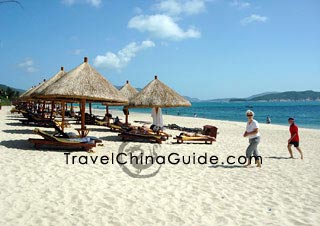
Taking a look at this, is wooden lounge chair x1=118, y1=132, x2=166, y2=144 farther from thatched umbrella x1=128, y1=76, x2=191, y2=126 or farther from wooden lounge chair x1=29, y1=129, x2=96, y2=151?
wooden lounge chair x1=29, y1=129, x2=96, y2=151

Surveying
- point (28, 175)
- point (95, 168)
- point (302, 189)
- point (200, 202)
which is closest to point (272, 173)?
point (302, 189)

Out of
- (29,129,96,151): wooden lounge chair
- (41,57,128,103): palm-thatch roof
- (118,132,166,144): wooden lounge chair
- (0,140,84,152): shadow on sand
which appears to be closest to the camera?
(29,129,96,151): wooden lounge chair

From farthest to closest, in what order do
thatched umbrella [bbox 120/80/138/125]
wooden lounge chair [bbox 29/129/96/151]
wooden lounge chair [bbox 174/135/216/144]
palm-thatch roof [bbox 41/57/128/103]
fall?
thatched umbrella [bbox 120/80/138/125] → wooden lounge chair [bbox 174/135/216/144] → palm-thatch roof [bbox 41/57/128/103] → wooden lounge chair [bbox 29/129/96/151]

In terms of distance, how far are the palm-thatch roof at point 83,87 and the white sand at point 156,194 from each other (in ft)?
7.86

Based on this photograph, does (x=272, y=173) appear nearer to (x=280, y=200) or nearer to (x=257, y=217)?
(x=280, y=200)

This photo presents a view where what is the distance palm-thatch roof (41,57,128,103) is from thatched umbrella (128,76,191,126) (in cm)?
161

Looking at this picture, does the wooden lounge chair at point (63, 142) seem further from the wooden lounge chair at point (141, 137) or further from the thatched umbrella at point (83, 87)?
the wooden lounge chair at point (141, 137)

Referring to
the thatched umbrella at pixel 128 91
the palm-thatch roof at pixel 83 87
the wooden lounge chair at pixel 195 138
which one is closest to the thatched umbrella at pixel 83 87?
the palm-thatch roof at pixel 83 87

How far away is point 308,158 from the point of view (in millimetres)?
9648

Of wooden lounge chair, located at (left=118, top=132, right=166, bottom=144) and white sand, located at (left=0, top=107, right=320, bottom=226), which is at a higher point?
wooden lounge chair, located at (left=118, top=132, right=166, bottom=144)

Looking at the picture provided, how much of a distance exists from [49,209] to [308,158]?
27.4 feet

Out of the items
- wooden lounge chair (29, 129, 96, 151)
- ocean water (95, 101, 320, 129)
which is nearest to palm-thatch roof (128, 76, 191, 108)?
wooden lounge chair (29, 129, 96, 151)

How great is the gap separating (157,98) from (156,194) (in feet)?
24.2

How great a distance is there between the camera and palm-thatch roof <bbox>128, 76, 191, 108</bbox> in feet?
40.4
